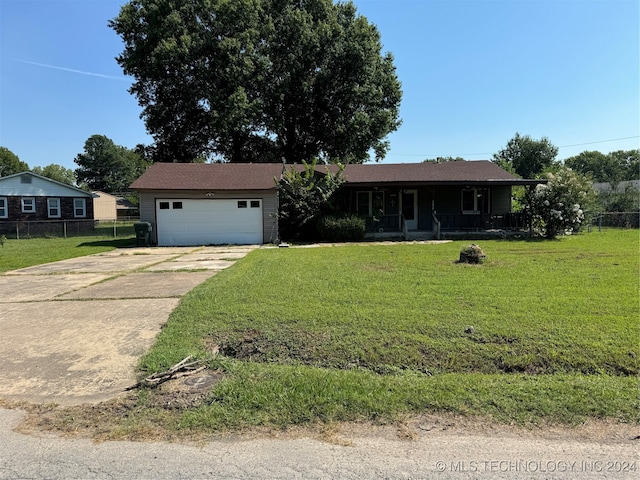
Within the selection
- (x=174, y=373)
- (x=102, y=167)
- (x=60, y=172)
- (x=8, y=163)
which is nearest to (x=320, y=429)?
(x=174, y=373)

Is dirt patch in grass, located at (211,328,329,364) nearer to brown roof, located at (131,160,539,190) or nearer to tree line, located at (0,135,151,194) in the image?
brown roof, located at (131,160,539,190)

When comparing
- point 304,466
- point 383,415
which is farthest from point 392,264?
point 304,466

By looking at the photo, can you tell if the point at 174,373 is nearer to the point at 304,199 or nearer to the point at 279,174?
the point at 304,199

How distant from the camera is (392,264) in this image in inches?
414

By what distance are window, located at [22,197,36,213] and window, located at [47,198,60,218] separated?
0.86 metres

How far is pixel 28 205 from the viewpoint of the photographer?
1104 inches

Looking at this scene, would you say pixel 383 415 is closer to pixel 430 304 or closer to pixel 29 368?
pixel 430 304

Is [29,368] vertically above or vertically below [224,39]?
below

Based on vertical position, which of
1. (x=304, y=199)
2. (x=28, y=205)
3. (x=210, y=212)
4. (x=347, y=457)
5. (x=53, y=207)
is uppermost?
(x=28, y=205)

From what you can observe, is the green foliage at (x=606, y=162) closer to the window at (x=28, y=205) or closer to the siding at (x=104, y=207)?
the siding at (x=104, y=207)

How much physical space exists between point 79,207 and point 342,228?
853 inches

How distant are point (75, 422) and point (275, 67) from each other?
1120 inches

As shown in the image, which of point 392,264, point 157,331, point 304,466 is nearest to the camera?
point 304,466

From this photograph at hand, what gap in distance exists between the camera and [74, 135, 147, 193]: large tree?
84.7m
